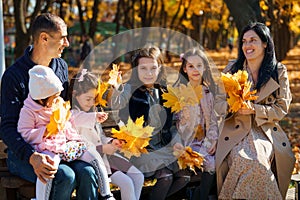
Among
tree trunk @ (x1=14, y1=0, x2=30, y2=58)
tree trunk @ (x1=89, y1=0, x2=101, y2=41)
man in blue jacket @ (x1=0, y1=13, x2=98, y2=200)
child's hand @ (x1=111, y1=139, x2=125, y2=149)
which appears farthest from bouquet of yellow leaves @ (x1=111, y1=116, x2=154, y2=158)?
tree trunk @ (x1=89, y1=0, x2=101, y2=41)

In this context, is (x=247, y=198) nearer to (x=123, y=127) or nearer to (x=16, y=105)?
(x=123, y=127)

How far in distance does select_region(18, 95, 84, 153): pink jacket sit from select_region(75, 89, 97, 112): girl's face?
569mm

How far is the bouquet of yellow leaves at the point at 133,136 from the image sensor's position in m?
4.95

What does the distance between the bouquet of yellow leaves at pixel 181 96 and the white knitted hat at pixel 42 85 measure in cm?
120

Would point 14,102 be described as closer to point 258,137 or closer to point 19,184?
point 19,184

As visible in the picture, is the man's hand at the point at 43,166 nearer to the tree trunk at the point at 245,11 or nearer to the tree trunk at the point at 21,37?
the tree trunk at the point at 245,11

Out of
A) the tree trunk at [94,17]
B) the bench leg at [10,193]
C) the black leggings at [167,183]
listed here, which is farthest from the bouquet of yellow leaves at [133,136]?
the tree trunk at [94,17]

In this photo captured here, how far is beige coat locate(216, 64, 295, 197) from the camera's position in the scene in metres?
5.21

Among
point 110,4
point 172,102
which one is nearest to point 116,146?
point 172,102

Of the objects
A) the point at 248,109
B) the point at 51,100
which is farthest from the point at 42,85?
the point at 248,109

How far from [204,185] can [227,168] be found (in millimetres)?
251

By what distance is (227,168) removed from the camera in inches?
206

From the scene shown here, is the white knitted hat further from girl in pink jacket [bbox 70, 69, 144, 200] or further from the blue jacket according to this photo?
girl in pink jacket [bbox 70, 69, 144, 200]

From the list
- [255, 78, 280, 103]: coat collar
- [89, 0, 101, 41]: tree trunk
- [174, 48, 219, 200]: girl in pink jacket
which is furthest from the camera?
[89, 0, 101, 41]: tree trunk
